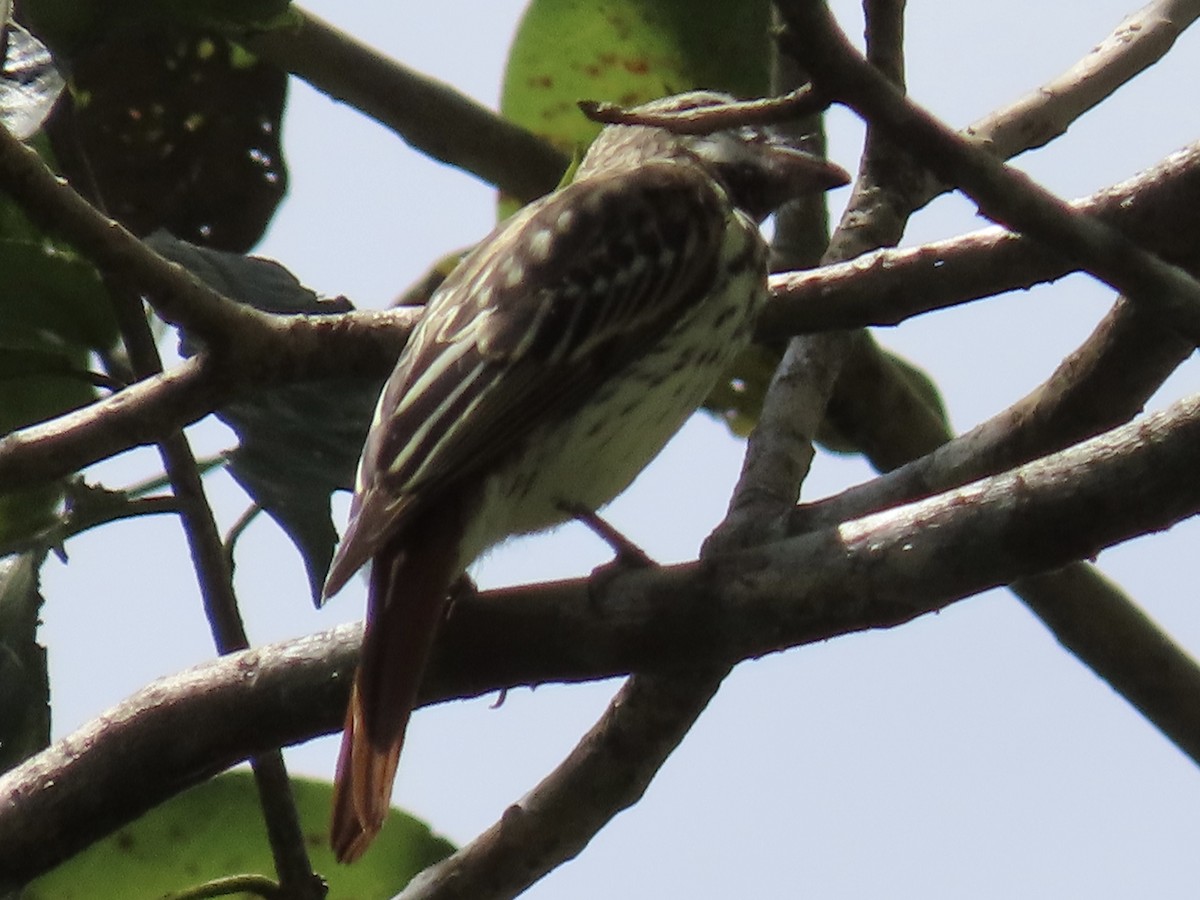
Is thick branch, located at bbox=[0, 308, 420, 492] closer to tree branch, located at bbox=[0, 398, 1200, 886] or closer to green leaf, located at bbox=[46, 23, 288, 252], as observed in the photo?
tree branch, located at bbox=[0, 398, 1200, 886]

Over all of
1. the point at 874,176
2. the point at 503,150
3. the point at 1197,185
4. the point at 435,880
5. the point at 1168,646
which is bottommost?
the point at 435,880

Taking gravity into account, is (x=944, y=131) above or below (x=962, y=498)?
above

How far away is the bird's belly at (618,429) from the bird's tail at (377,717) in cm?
37

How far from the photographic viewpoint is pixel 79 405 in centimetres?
312

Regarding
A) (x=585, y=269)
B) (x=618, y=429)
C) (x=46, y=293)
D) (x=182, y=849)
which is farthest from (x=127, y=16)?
(x=182, y=849)

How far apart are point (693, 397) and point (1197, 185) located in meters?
0.88

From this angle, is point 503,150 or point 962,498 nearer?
point 962,498

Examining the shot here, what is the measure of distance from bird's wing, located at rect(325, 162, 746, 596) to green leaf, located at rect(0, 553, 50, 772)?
624mm

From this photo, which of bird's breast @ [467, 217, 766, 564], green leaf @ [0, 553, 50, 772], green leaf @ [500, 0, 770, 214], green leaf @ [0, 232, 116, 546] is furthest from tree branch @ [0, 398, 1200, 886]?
green leaf @ [500, 0, 770, 214]

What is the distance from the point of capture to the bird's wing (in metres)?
2.66

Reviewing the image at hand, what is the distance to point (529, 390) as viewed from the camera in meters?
2.84

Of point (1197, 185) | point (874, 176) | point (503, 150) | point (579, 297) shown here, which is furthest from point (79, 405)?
point (1197, 185)

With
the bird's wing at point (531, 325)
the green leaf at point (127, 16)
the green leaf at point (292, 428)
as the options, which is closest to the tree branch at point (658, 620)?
the bird's wing at point (531, 325)

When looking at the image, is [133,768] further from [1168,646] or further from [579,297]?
[1168,646]
